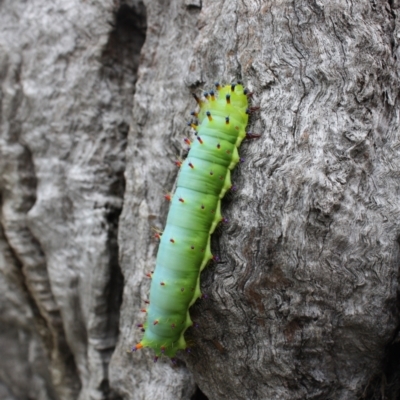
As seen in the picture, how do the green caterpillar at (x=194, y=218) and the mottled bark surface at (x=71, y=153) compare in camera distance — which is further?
the mottled bark surface at (x=71, y=153)

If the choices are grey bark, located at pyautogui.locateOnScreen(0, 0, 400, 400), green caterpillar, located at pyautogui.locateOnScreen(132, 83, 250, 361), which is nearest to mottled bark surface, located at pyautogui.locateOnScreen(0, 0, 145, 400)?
grey bark, located at pyautogui.locateOnScreen(0, 0, 400, 400)

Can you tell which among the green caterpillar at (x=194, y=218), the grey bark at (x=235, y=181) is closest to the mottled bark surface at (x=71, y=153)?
the grey bark at (x=235, y=181)

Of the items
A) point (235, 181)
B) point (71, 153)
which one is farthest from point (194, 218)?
point (71, 153)

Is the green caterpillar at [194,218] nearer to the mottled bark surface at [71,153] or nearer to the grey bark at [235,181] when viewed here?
the grey bark at [235,181]

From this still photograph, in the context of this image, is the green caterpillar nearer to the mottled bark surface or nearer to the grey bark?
the grey bark

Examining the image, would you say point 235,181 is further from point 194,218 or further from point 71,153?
point 71,153
